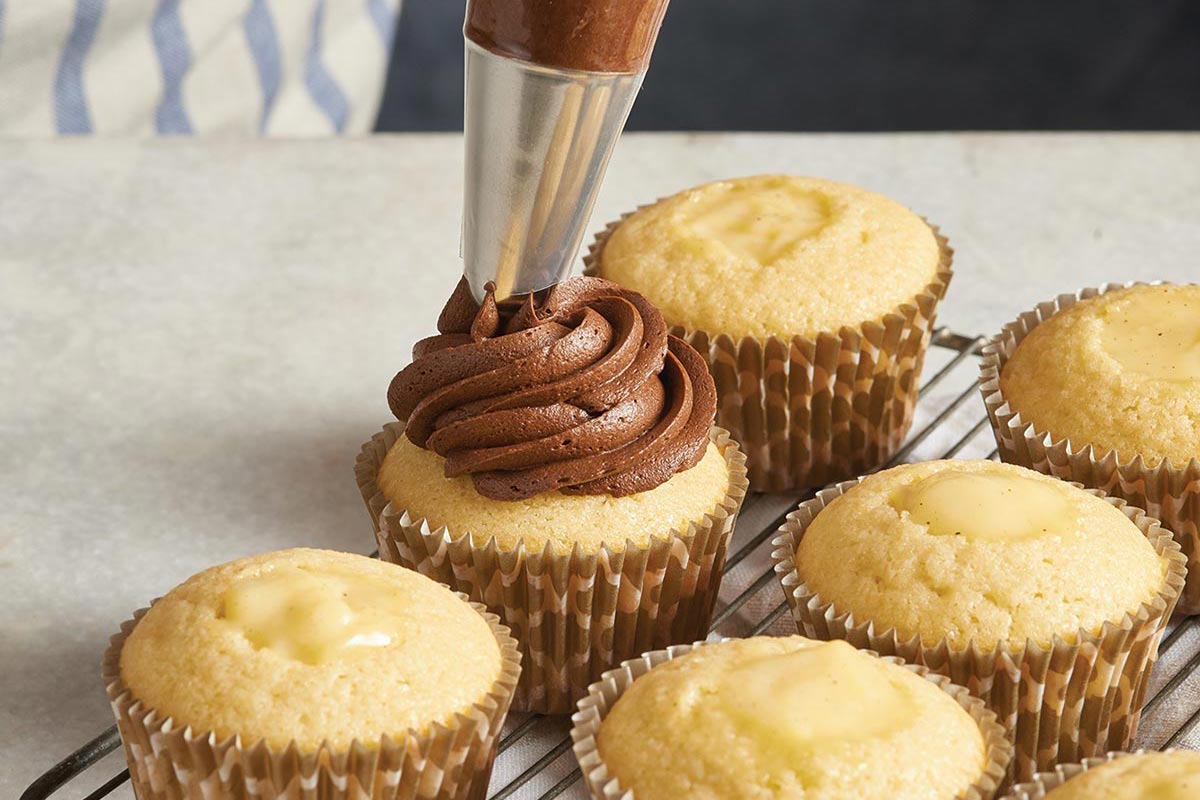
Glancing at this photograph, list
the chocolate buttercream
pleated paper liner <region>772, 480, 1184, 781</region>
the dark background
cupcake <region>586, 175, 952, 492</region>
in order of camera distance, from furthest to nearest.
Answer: the dark background
cupcake <region>586, 175, 952, 492</region>
pleated paper liner <region>772, 480, 1184, 781</region>
the chocolate buttercream

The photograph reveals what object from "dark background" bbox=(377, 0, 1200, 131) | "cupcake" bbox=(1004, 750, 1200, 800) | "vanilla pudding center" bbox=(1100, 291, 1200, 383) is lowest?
"dark background" bbox=(377, 0, 1200, 131)

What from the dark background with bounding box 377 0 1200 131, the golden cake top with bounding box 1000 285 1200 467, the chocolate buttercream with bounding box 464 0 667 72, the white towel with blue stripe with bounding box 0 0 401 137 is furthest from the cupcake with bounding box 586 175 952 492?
the dark background with bounding box 377 0 1200 131

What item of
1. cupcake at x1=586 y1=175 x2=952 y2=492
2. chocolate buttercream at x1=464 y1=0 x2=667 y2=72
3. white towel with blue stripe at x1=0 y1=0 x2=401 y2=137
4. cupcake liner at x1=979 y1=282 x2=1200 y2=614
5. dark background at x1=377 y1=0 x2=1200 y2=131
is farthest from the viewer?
dark background at x1=377 y1=0 x2=1200 y2=131

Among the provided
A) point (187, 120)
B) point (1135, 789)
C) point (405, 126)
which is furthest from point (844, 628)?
point (405, 126)

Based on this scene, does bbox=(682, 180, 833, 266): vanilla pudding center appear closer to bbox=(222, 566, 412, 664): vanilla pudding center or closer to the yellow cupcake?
the yellow cupcake

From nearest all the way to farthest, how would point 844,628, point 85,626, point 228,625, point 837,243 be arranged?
point 228,625
point 844,628
point 85,626
point 837,243

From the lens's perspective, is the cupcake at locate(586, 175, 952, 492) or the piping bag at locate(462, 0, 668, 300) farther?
the cupcake at locate(586, 175, 952, 492)

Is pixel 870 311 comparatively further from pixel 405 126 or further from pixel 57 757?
pixel 405 126
